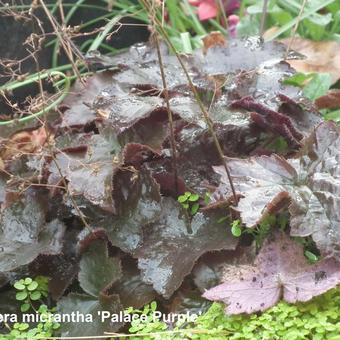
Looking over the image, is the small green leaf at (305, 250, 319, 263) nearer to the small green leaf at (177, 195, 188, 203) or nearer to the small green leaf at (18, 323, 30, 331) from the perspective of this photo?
the small green leaf at (177, 195, 188, 203)

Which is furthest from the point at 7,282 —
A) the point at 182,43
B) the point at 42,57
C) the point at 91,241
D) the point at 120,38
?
the point at 120,38

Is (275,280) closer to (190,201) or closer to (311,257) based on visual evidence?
(311,257)

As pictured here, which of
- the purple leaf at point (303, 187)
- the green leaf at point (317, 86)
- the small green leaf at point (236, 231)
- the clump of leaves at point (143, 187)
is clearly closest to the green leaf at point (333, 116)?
the green leaf at point (317, 86)

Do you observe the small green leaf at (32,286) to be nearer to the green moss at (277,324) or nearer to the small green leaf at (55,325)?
the small green leaf at (55,325)

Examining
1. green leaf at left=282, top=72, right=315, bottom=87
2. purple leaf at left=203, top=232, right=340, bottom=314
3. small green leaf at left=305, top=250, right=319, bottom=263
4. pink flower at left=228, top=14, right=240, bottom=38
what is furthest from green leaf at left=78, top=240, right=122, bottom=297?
pink flower at left=228, top=14, right=240, bottom=38

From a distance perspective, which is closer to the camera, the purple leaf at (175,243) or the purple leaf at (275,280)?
the purple leaf at (275,280)

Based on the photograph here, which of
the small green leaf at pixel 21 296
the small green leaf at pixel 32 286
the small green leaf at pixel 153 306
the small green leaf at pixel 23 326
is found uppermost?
the small green leaf at pixel 153 306

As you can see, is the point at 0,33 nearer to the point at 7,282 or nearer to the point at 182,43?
the point at 182,43
